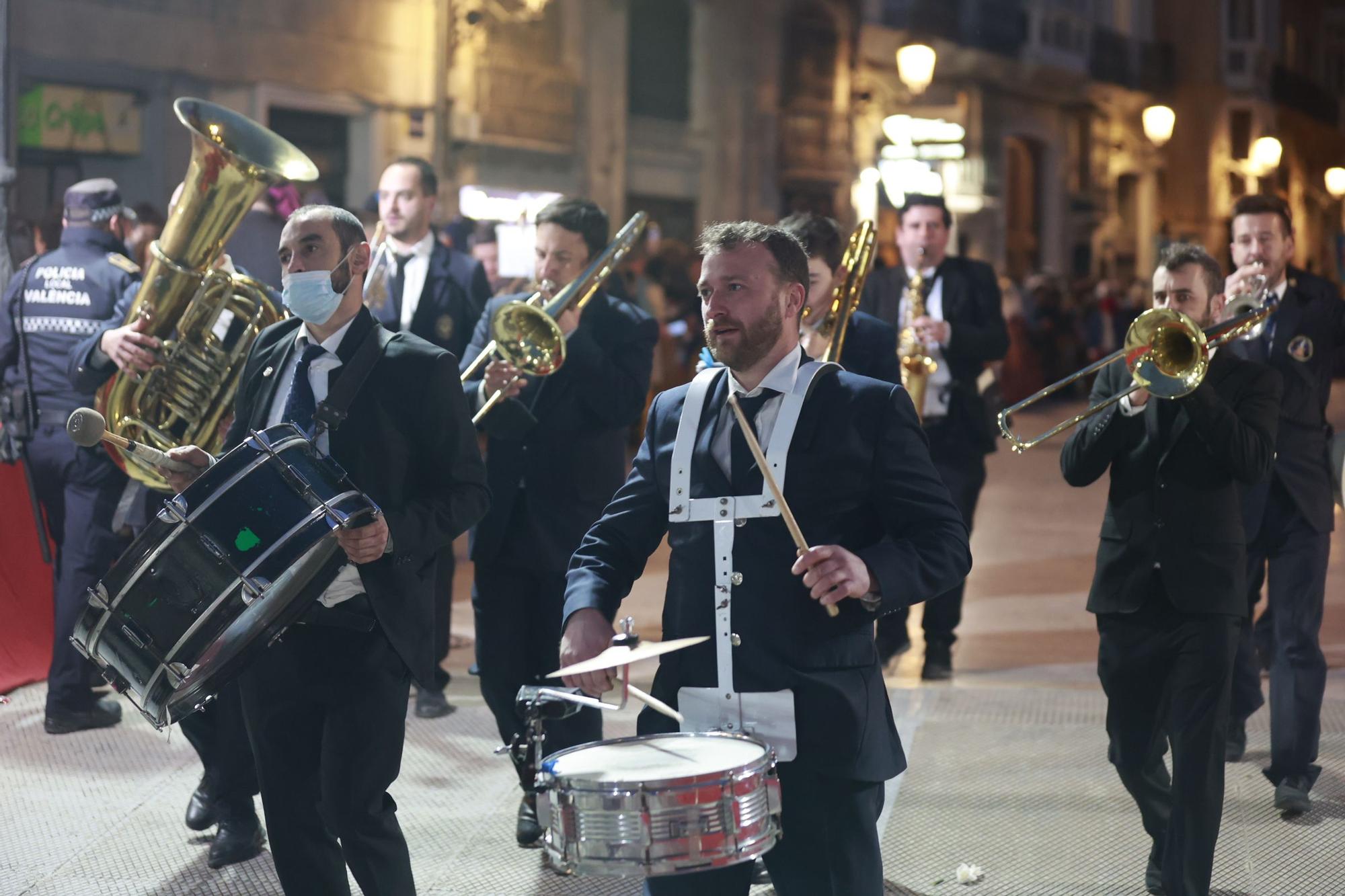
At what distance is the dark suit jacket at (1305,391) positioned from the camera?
5.43 meters

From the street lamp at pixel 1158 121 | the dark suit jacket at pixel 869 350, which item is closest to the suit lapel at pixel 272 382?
the dark suit jacket at pixel 869 350

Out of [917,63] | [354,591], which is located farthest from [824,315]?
[917,63]

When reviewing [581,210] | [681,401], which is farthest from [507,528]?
[681,401]

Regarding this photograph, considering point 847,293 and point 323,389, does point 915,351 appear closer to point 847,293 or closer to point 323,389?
point 847,293

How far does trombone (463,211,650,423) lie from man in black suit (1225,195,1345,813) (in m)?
2.03

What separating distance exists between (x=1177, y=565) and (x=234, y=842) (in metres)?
2.72

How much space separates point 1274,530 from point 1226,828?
960 mm

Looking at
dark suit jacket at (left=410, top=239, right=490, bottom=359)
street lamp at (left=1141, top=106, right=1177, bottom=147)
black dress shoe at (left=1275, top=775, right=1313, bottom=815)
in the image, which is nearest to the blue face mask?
dark suit jacket at (left=410, top=239, right=490, bottom=359)

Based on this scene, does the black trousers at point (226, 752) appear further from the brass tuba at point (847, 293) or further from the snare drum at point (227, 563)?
the brass tuba at point (847, 293)

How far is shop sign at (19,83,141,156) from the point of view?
12.0 m

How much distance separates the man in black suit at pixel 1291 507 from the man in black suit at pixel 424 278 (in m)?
2.71

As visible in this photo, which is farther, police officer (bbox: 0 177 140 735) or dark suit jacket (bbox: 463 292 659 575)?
police officer (bbox: 0 177 140 735)

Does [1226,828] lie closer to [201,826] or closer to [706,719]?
[706,719]

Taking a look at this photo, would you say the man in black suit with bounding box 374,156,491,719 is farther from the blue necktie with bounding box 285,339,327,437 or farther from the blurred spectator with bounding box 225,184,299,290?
the blue necktie with bounding box 285,339,327,437
